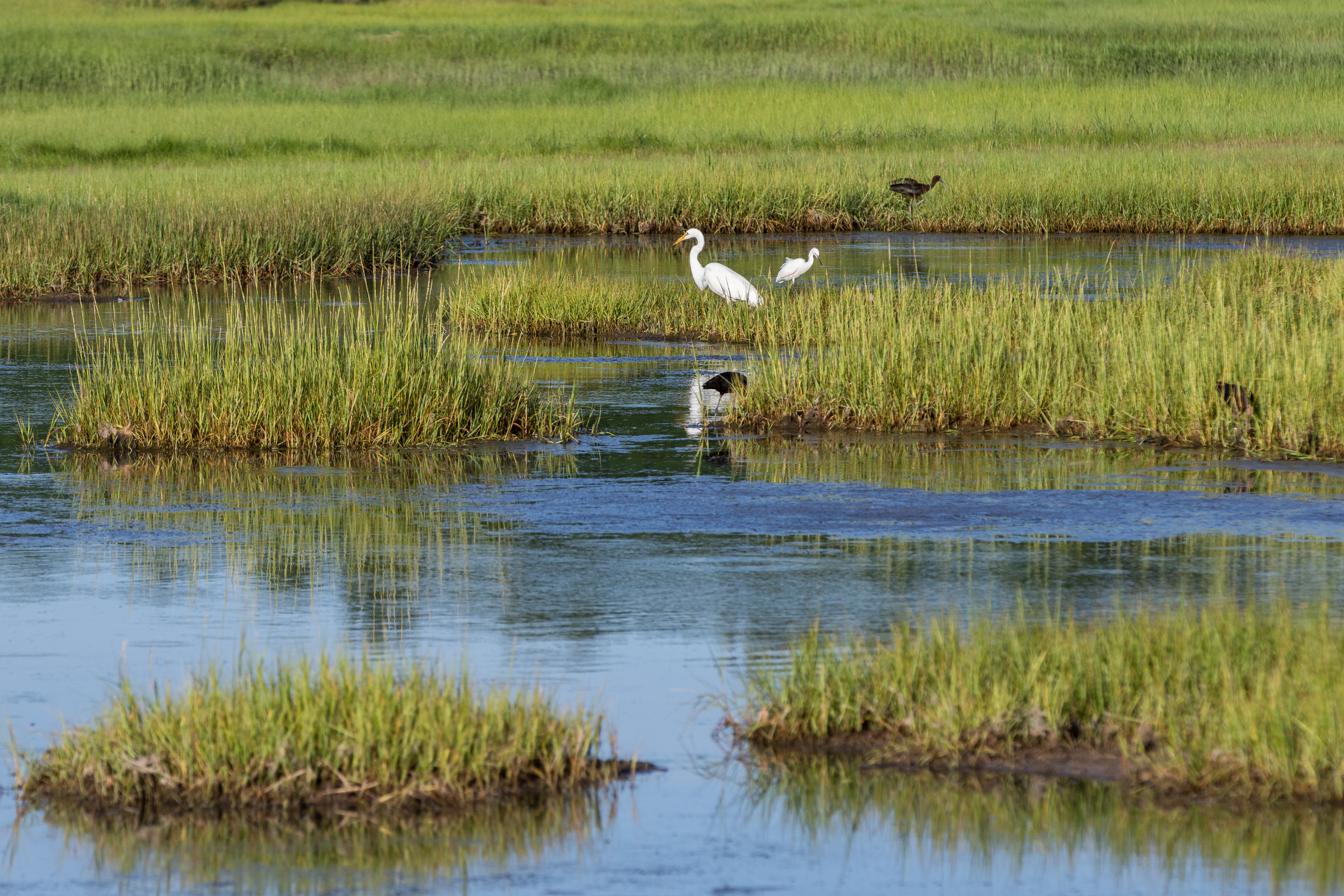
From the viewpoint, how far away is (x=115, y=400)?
1177 cm

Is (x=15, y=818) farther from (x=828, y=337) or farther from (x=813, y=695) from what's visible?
(x=828, y=337)

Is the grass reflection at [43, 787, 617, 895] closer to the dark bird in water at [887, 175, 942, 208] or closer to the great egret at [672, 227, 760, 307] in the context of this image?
the great egret at [672, 227, 760, 307]

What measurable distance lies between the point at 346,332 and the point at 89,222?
36.8ft

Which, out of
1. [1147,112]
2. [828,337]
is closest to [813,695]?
[828,337]

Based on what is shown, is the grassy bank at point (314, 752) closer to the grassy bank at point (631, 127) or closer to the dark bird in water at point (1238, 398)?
the dark bird in water at point (1238, 398)

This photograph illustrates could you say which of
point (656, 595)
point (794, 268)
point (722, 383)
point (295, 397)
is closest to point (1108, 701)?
point (656, 595)

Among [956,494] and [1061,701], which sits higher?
[956,494]

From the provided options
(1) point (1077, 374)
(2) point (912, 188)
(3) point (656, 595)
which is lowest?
(3) point (656, 595)

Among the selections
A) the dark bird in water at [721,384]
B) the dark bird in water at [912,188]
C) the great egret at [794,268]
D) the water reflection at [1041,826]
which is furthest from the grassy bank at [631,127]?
the water reflection at [1041,826]

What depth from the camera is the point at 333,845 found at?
17.5ft

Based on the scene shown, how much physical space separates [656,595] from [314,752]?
2.74 m

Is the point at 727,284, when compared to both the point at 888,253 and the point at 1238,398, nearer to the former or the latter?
the point at 1238,398

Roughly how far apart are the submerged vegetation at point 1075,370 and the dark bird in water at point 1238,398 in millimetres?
13

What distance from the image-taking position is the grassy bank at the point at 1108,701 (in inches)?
214
